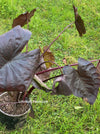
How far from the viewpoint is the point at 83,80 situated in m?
1.13

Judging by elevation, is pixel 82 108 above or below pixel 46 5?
below

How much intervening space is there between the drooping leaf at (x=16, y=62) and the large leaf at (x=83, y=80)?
0.65 feet

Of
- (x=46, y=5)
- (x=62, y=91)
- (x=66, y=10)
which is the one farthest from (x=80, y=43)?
(x=62, y=91)

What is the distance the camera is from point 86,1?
12.6ft

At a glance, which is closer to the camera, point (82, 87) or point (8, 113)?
point (82, 87)

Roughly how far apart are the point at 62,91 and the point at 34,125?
863 millimetres

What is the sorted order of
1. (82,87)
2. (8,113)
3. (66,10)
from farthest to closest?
(66,10) → (8,113) → (82,87)

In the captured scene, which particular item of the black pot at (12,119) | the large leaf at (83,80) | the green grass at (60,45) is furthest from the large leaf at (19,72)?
the green grass at (60,45)

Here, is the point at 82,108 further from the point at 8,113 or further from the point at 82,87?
the point at 82,87

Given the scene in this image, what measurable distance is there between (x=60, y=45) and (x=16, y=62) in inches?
72.8

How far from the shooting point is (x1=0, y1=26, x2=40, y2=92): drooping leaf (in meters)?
0.94

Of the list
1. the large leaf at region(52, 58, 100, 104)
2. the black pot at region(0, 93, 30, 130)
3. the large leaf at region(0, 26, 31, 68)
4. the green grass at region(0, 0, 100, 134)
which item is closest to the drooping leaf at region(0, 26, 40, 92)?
the large leaf at region(0, 26, 31, 68)

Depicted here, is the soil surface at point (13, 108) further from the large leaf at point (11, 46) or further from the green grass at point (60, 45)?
the large leaf at point (11, 46)

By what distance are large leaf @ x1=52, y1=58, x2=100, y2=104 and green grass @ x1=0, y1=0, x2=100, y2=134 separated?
0.74 meters
